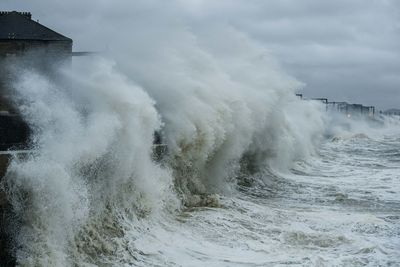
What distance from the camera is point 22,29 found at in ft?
73.6

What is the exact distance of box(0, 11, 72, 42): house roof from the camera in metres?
22.1

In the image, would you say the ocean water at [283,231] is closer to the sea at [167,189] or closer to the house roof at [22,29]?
the sea at [167,189]

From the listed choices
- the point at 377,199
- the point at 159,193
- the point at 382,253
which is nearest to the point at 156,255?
the point at 159,193

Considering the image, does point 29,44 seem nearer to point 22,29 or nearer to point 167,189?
point 22,29

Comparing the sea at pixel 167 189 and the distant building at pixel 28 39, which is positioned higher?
the distant building at pixel 28 39

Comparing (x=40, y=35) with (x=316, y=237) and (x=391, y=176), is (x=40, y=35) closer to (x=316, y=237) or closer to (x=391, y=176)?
(x=391, y=176)

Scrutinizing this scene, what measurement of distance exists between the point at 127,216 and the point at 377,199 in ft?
24.1

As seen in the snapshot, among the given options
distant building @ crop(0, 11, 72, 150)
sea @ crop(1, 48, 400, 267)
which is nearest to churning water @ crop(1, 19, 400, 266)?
sea @ crop(1, 48, 400, 267)

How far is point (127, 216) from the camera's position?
8.53 m

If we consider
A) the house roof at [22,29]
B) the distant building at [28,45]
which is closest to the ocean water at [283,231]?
the distant building at [28,45]

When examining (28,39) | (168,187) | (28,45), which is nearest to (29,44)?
(28,45)

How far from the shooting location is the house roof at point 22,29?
22.1 meters

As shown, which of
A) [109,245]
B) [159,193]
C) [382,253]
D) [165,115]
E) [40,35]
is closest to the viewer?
[109,245]

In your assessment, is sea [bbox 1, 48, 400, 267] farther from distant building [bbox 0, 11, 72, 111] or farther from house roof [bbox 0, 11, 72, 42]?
house roof [bbox 0, 11, 72, 42]
